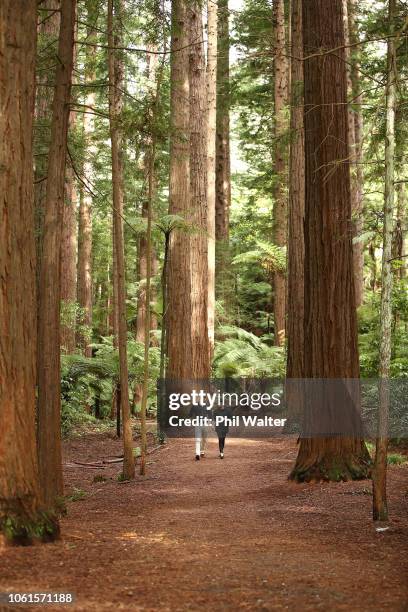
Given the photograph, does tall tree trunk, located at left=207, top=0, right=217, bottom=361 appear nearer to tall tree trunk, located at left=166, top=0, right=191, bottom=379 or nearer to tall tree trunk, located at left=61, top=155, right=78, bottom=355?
tall tree trunk, located at left=166, top=0, right=191, bottom=379

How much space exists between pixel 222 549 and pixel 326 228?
5.70m

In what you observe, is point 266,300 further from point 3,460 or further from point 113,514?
point 3,460

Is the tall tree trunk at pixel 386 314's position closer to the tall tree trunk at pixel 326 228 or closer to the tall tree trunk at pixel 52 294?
the tall tree trunk at pixel 326 228

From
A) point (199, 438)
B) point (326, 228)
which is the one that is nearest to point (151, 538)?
point (326, 228)

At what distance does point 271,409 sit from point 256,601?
1681 cm

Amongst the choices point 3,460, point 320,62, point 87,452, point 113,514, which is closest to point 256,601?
point 3,460

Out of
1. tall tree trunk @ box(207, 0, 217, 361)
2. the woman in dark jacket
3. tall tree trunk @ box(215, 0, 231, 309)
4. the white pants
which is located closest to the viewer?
the white pants

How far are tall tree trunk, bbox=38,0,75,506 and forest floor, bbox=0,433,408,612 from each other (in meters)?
0.85

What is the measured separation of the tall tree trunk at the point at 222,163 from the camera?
1081 inches

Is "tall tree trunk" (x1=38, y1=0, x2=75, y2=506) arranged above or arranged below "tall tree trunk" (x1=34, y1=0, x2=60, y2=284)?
below

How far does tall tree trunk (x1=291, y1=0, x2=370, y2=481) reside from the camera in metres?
10.8

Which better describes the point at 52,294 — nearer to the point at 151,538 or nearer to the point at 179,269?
the point at 151,538

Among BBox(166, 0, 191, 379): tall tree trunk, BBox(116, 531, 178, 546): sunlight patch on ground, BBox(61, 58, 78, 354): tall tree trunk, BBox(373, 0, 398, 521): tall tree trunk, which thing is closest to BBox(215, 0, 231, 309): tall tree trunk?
BBox(61, 58, 78, 354): tall tree trunk

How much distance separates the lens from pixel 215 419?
1439 centimetres
